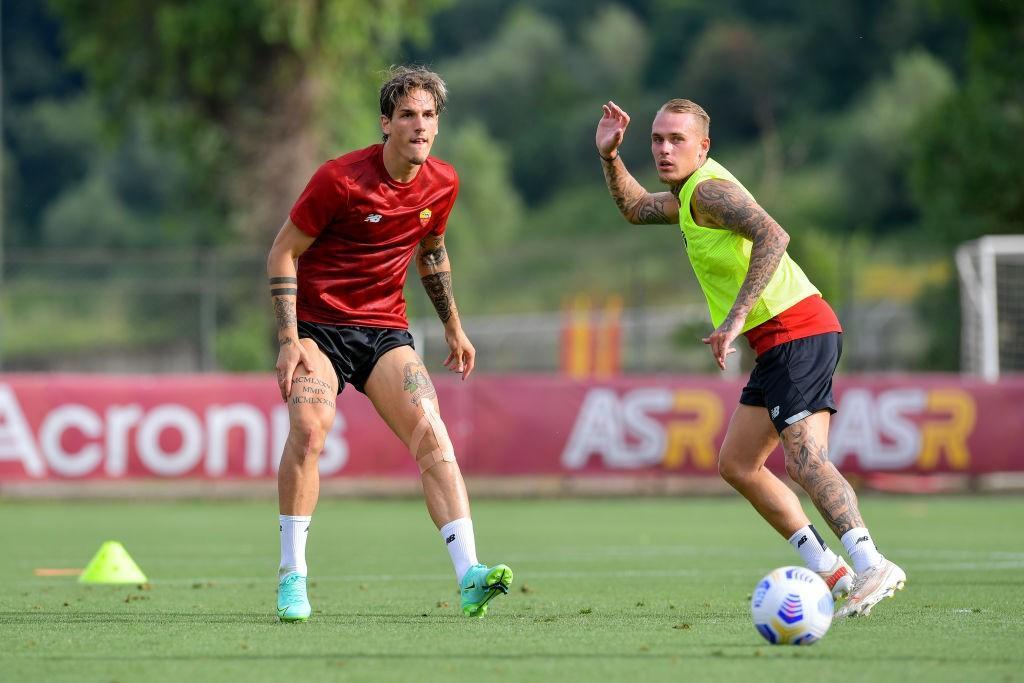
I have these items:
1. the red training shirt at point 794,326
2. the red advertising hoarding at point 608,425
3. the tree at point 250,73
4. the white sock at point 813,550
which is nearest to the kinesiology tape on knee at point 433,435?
the red training shirt at point 794,326

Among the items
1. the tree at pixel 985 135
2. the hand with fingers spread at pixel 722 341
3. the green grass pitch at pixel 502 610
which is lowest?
the green grass pitch at pixel 502 610

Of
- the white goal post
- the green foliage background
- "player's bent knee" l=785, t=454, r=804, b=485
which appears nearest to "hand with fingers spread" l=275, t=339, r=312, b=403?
the green foliage background

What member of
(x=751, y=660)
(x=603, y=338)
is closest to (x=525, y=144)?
(x=603, y=338)

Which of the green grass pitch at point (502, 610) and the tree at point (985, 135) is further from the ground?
the tree at point (985, 135)

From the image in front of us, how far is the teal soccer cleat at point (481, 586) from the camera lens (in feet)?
23.7

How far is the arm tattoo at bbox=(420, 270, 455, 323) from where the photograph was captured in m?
8.27

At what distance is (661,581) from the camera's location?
970cm

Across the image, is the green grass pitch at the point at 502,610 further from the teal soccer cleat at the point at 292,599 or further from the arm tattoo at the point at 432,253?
the arm tattoo at the point at 432,253

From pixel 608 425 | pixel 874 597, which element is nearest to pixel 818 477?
pixel 874 597

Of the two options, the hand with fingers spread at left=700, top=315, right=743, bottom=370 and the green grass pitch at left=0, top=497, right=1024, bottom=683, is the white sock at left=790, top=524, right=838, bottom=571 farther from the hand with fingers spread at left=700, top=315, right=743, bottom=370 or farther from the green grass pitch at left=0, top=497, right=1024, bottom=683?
the hand with fingers spread at left=700, top=315, right=743, bottom=370

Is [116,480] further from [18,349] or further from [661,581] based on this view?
[18,349]

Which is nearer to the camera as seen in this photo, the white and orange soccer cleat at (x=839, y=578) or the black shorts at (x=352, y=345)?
the white and orange soccer cleat at (x=839, y=578)

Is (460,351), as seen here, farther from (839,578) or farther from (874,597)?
(874,597)

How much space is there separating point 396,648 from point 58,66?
8634 cm
